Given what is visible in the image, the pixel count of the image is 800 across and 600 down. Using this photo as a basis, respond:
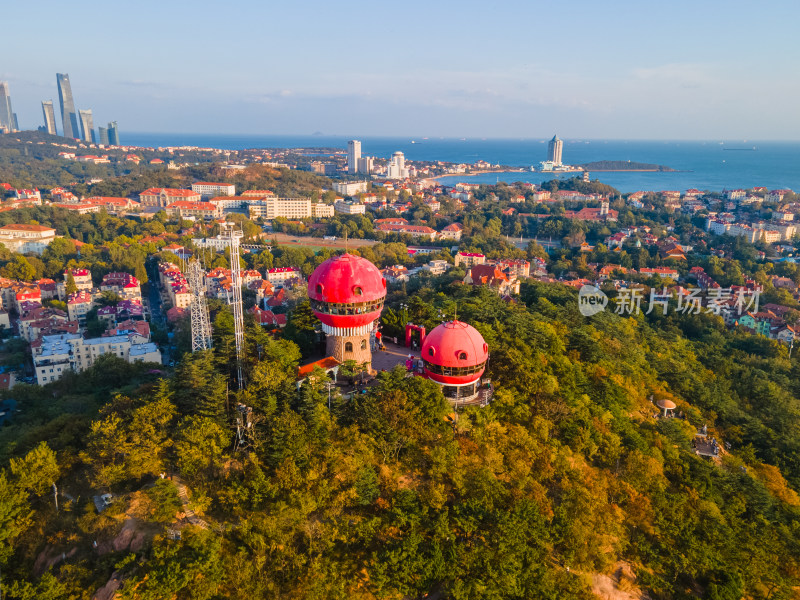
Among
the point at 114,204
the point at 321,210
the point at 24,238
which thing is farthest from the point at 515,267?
the point at 114,204

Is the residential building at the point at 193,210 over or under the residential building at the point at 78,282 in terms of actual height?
over

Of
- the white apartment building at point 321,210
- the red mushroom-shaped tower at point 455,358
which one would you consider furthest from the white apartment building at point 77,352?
the white apartment building at point 321,210

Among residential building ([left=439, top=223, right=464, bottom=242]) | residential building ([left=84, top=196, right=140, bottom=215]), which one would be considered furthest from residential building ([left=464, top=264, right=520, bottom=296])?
residential building ([left=84, top=196, right=140, bottom=215])

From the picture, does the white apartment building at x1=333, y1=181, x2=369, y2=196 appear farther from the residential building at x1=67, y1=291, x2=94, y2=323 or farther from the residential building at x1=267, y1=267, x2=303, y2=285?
the residential building at x1=67, y1=291, x2=94, y2=323

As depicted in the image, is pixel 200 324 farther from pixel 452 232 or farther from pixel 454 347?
pixel 452 232

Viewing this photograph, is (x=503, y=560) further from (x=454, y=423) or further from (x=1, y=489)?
(x=1, y=489)

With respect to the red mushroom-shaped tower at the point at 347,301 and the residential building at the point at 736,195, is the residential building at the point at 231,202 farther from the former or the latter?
the residential building at the point at 736,195

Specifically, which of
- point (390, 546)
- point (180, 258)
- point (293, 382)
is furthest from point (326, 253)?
point (390, 546)
